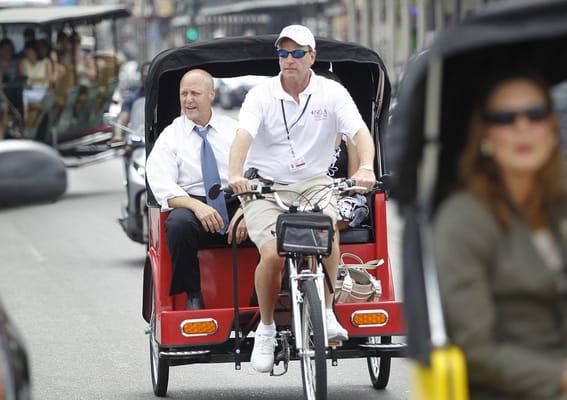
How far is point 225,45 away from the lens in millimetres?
9203

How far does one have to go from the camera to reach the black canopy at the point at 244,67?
907cm

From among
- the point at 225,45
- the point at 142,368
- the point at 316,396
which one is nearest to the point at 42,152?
the point at 316,396

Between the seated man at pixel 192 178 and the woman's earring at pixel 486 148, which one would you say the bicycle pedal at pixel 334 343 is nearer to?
the seated man at pixel 192 178

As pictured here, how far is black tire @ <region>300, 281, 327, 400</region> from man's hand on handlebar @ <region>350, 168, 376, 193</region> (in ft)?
1.86

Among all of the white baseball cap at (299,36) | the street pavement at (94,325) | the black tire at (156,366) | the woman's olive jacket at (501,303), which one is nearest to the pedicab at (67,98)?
the street pavement at (94,325)

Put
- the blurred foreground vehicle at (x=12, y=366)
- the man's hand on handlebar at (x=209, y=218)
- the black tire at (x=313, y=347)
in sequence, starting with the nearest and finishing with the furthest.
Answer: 1. the blurred foreground vehicle at (x=12, y=366)
2. the black tire at (x=313, y=347)
3. the man's hand on handlebar at (x=209, y=218)

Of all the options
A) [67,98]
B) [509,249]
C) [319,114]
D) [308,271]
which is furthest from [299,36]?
[67,98]

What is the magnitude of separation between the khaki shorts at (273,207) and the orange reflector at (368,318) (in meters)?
0.55

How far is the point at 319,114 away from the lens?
8.37m

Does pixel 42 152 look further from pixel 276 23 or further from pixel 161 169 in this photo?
pixel 276 23

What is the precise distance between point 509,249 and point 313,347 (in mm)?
3698

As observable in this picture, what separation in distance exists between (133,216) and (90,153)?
468 inches

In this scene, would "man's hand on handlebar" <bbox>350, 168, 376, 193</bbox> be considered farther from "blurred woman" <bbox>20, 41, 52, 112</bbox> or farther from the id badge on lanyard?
"blurred woman" <bbox>20, 41, 52, 112</bbox>

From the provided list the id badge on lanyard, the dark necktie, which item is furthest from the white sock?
the id badge on lanyard
